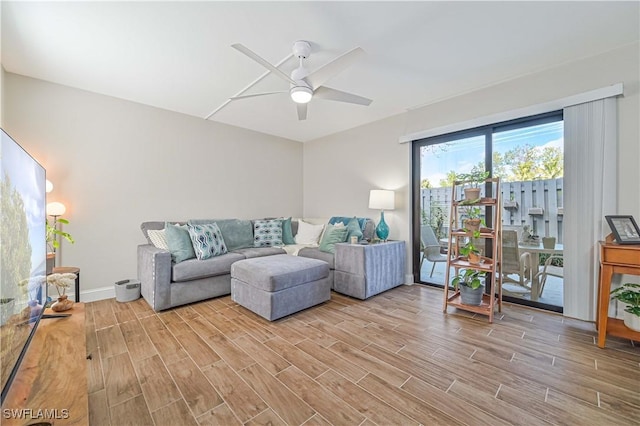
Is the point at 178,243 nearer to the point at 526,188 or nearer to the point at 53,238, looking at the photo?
the point at 53,238

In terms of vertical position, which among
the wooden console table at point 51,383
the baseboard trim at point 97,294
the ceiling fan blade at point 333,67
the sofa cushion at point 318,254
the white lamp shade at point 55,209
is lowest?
the baseboard trim at point 97,294

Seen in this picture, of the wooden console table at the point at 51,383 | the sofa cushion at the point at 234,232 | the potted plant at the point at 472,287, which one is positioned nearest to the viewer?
the wooden console table at the point at 51,383

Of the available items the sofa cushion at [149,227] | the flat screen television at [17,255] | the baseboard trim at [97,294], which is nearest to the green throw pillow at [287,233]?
the sofa cushion at [149,227]

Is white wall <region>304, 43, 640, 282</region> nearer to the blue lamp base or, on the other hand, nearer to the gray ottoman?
the blue lamp base

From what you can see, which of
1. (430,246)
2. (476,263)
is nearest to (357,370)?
(476,263)

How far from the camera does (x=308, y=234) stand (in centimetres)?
418

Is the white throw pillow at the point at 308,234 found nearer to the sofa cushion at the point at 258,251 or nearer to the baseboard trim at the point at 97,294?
the sofa cushion at the point at 258,251

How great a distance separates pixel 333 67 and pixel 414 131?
6.61 ft

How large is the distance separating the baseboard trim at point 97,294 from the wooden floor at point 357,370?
0.53m

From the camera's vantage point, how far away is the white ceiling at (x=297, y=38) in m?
1.81

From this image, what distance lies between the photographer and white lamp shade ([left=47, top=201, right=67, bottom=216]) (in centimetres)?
258

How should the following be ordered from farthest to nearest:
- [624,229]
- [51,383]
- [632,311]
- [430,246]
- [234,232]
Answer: [234,232] < [430,246] < [624,229] < [632,311] < [51,383]

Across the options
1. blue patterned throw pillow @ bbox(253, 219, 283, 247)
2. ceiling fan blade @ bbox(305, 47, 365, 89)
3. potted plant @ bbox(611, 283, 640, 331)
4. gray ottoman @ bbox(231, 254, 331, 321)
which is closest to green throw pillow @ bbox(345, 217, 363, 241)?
gray ottoman @ bbox(231, 254, 331, 321)

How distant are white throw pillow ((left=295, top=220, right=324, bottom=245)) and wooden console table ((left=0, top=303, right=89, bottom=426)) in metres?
3.01
